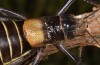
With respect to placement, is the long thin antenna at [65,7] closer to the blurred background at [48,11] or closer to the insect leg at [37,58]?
the blurred background at [48,11]

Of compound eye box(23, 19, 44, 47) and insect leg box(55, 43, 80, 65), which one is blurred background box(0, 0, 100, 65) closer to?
insect leg box(55, 43, 80, 65)

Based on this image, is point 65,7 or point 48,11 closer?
point 65,7

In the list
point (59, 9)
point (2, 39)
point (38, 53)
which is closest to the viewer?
point (2, 39)

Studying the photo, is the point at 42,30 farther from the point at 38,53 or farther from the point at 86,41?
the point at 86,41

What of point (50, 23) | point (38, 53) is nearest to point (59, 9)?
point (50, 23)

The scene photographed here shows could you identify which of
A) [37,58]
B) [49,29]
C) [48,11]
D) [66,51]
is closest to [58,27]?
[49,29]

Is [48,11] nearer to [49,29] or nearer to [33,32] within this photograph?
[49,29]

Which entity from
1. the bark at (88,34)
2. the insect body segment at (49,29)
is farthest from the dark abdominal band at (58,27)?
the bark at (88,34)

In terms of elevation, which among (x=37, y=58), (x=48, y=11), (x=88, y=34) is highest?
(x=48, y=11)
